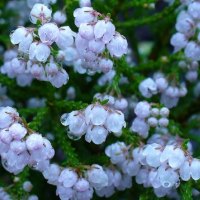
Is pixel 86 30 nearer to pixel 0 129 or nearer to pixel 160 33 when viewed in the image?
pixel 0 129

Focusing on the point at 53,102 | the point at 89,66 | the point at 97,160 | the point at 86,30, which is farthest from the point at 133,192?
the point at 86,30

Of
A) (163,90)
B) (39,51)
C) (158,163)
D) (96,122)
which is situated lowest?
(163,90)

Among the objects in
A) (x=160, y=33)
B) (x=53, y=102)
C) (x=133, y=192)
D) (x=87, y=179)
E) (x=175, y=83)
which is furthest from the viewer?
(x=160, y=33)

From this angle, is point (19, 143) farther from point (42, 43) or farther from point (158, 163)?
point (158, 163)

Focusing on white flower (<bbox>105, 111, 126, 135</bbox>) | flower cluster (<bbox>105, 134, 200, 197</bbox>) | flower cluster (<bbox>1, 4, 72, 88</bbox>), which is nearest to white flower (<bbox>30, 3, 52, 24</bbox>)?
flower cluster (<bbox>1, 4, 72, 88</bbox>)

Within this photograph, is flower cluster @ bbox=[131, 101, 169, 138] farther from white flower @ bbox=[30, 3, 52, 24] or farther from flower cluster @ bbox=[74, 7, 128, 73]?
white flower @ bbox=[30, 3, 52, 24]

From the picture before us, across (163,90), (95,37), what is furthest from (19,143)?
(163,90)
